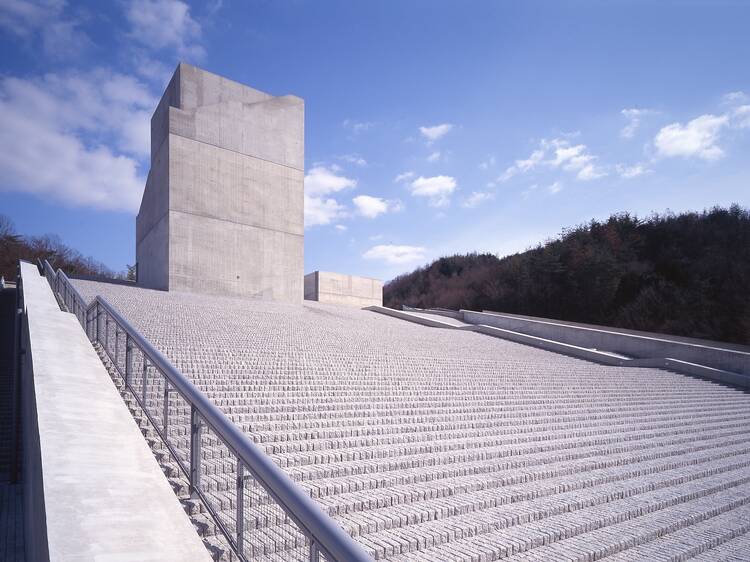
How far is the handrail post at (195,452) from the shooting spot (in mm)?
A: 3053

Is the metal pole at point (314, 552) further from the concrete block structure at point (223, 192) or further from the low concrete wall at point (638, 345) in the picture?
the concrete block structure at point (223, 192)

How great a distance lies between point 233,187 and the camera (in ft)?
65.2

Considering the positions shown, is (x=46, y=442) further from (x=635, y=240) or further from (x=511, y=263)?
(x=511, y=263)

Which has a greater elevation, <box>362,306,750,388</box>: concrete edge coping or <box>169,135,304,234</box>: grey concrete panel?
<box>169,135,304,234</box>: grey concrete panel

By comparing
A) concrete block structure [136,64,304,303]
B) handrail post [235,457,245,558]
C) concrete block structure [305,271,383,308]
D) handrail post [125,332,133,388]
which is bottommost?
handrail post [235,457,245,558]

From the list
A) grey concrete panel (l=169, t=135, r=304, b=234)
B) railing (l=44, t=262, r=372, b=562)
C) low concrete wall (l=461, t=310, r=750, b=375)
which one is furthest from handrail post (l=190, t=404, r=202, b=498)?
grey concrete panel (l=169, t=135, r=304, b=234)

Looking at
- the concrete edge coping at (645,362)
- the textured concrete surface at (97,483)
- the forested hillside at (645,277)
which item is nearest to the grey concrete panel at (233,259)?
the concrete edge coping at (645,362)

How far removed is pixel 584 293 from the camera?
28141mm

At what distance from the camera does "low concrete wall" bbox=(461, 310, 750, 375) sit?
1221 cm

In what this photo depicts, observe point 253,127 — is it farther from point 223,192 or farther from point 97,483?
point 97,483

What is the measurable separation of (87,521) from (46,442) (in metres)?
0.91

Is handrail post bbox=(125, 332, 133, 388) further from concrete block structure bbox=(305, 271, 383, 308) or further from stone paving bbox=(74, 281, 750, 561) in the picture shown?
concrete block structure bbox=(305, 271, 383, 308)

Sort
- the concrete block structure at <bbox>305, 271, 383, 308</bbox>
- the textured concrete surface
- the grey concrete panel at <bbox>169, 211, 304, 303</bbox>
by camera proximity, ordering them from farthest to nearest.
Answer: the concrete block structure at <bbox>305, 271, 383, 308</bbox>
the grey concrete panel at <bbox>169, 211, 304, 303</bbox>
the textured concrete surface

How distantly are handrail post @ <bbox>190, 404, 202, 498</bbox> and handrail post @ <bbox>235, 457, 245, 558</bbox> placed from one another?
61cm
